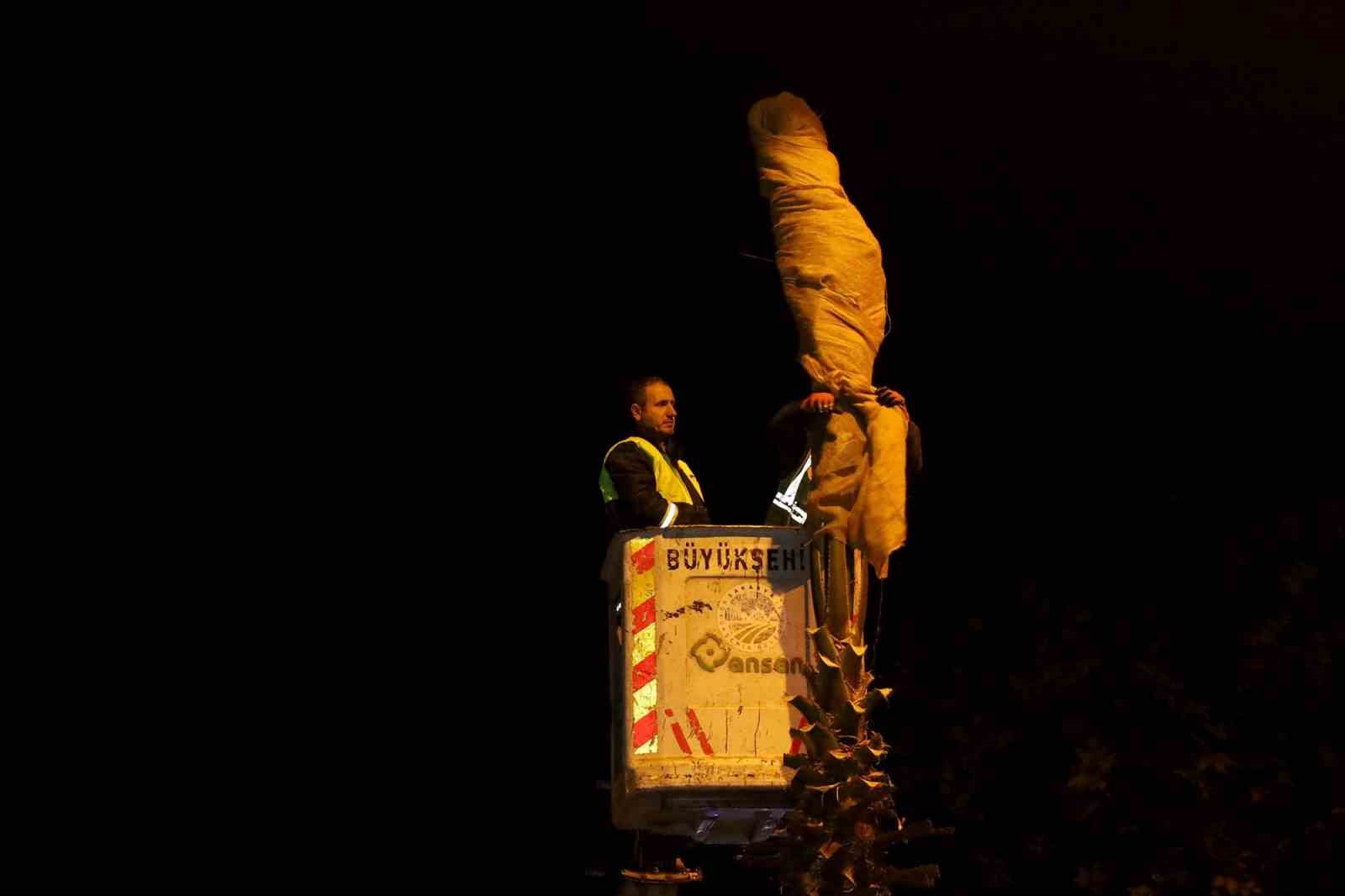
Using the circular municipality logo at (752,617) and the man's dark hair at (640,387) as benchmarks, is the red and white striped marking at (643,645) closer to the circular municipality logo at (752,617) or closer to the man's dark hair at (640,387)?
the circular municipality logo at (752,617)

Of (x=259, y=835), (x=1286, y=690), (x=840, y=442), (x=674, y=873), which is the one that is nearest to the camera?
(x=840, y=442)

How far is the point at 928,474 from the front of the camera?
45.3ft

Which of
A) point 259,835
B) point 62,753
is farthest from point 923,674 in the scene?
point 62,753

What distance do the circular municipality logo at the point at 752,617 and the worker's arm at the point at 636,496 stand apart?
474mm

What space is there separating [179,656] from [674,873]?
5812mm

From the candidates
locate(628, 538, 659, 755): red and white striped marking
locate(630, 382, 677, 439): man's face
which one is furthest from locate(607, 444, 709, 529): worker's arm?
locate(628, 538, 659, 755): red and white striped marking

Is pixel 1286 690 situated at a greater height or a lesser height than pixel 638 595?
greater

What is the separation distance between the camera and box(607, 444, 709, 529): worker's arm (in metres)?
8.16

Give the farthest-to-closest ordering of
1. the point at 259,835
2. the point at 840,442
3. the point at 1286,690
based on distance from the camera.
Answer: the point at 259,835 < the point at 1286,690 < the point at 840,442

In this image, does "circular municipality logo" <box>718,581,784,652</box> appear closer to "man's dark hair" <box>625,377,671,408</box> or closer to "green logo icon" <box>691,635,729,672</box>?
"green logo icon" <box>691,635,729,672</box>

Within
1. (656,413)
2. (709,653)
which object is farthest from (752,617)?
(656,413)

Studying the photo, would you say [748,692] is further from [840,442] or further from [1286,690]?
[1286,690]

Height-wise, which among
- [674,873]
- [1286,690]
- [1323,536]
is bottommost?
[674,873]

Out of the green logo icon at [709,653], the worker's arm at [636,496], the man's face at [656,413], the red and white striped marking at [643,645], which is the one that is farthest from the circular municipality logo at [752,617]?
the man's face at [656,413]
